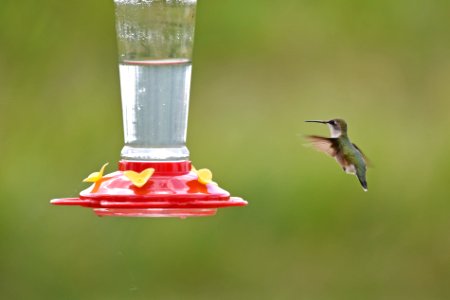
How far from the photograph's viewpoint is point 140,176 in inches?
152

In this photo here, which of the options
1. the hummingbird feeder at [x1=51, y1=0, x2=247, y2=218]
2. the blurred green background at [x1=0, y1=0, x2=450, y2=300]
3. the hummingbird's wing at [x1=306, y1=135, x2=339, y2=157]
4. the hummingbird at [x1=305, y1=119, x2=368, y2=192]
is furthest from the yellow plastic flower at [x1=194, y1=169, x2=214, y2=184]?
the blurred green background at [x1=0, y1=0, x2=450, y2=300]

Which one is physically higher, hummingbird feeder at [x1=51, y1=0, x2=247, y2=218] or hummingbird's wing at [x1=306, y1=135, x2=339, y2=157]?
hummingbird feeder at [x1=51, y1=0, x2=247, y2=218]

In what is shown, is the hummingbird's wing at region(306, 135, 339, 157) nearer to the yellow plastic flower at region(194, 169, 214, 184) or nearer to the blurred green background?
the yellow plastic flower at region(194, 169, 214, 184)

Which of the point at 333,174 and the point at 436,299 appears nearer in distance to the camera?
the point at 333,174

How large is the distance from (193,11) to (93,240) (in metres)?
5.02

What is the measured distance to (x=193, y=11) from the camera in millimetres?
4426

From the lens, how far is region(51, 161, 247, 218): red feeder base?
3734 millimetres

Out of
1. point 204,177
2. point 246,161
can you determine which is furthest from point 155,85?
point 246,161

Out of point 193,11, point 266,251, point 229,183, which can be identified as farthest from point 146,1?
point 266,251

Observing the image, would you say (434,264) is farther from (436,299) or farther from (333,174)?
(333,174)

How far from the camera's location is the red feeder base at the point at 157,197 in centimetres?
373

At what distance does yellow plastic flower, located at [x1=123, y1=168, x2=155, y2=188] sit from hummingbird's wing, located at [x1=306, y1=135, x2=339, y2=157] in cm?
131

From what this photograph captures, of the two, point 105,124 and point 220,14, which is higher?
point 220,14

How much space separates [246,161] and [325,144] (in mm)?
4205
